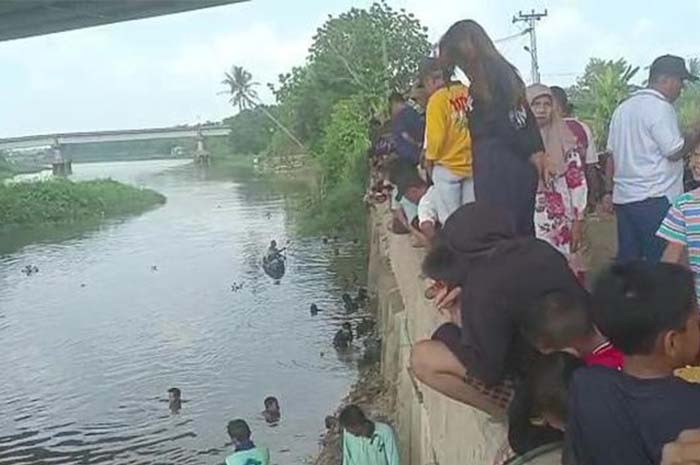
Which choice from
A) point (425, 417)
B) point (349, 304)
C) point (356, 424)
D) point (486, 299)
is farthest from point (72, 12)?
point (486, 299)

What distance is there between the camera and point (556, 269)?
292 centimetres

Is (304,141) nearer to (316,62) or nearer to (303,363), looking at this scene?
(316,62)

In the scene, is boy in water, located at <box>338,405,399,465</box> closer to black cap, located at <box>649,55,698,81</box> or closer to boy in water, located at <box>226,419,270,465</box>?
boy in water, located at <box>226,419,270,465</box>

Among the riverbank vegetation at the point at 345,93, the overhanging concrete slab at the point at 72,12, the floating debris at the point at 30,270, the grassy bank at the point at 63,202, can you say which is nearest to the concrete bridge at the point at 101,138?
the grassy bank at the point at 63,202

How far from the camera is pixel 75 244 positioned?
4488 centimetres

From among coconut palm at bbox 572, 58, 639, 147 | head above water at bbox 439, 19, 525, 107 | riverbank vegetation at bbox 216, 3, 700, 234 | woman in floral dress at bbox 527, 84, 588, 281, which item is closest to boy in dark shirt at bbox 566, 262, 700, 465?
head above water at bbox 439, 19, 525, 107

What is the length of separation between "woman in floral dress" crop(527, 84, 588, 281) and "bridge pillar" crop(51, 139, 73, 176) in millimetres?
88746

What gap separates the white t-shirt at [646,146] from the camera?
4.84 meters

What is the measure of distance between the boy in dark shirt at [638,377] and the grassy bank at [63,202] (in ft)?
171

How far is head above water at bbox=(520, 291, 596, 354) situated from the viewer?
281cm

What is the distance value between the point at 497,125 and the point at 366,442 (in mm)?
3667

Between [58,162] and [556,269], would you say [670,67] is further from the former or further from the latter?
[58,162]

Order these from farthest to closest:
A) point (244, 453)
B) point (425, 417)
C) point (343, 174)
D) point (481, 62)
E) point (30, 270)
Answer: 1. point (30, 270)
2. point (343, 174)
3. point (244, 453)
4. point (425, 417)
5. point (481, 62)

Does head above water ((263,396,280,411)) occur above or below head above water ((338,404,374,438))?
below
